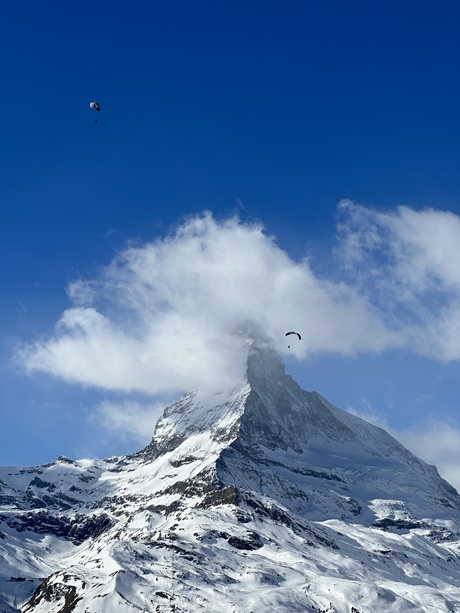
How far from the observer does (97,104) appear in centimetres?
16562

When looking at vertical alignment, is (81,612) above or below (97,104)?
below

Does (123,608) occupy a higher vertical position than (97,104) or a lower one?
lower

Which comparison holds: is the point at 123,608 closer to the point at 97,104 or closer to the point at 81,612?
the point at 81,612

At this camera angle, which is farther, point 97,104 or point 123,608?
point 123,608

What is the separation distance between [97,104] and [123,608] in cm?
11859

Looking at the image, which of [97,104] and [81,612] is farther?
[81,612]

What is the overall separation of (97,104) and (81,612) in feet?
393

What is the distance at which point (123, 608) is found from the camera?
200 m

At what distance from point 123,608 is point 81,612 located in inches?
400

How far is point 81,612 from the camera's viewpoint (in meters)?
200

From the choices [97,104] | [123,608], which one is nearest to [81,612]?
[123,608]
